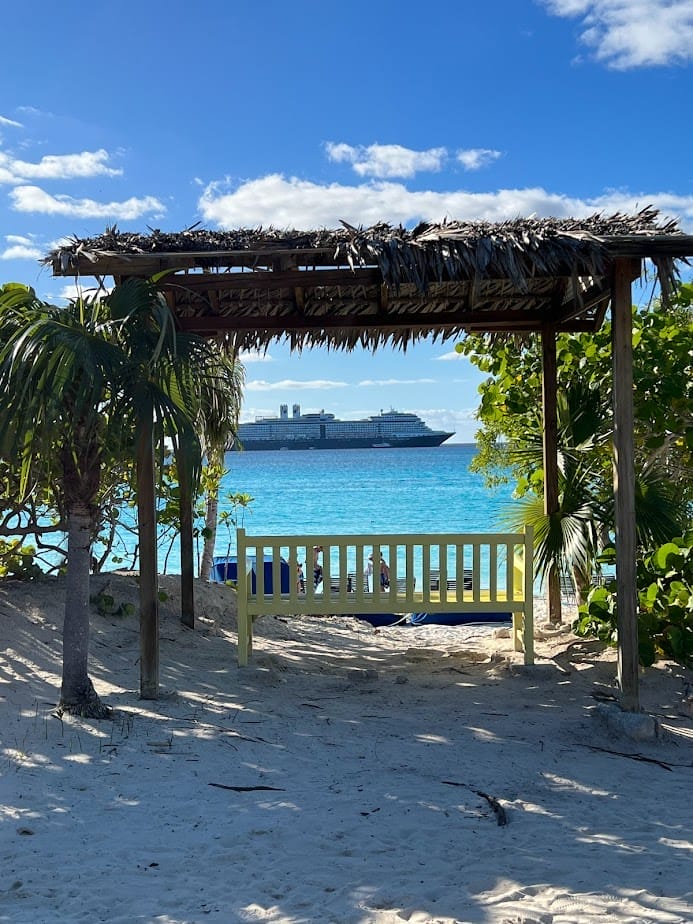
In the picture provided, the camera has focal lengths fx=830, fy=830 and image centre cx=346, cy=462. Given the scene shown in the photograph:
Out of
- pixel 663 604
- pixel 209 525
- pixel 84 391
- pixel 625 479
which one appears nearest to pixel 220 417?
pixel 209 525

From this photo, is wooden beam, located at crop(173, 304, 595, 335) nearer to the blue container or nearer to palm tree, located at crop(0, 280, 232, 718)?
palm tree, located at crop(0, 280, 232, 718)

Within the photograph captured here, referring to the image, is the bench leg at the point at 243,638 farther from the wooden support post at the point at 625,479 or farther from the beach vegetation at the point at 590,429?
the wooden support post at the point at 625,479

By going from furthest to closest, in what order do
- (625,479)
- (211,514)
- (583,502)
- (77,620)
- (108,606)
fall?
(211,514) → (583,502) → (108,606) → (625,479) → (77,620)

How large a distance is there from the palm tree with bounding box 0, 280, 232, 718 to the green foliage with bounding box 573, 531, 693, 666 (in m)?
3.06

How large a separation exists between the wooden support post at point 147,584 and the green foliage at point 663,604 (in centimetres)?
288

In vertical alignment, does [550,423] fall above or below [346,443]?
below

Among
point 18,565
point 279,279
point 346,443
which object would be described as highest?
point 346,443

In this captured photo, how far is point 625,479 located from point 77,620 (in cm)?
315

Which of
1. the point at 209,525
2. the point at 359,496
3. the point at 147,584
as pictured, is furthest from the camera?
the point at 359,496

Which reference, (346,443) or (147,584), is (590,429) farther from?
(346,443)

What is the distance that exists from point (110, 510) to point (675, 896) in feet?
19.1

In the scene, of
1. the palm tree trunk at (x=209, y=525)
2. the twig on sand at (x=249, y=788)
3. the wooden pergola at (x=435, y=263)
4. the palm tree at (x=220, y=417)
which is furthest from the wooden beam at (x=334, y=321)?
the twig on sand at (x=249, y=788)

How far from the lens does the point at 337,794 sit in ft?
11.7

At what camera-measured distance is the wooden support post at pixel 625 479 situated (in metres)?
4.72
